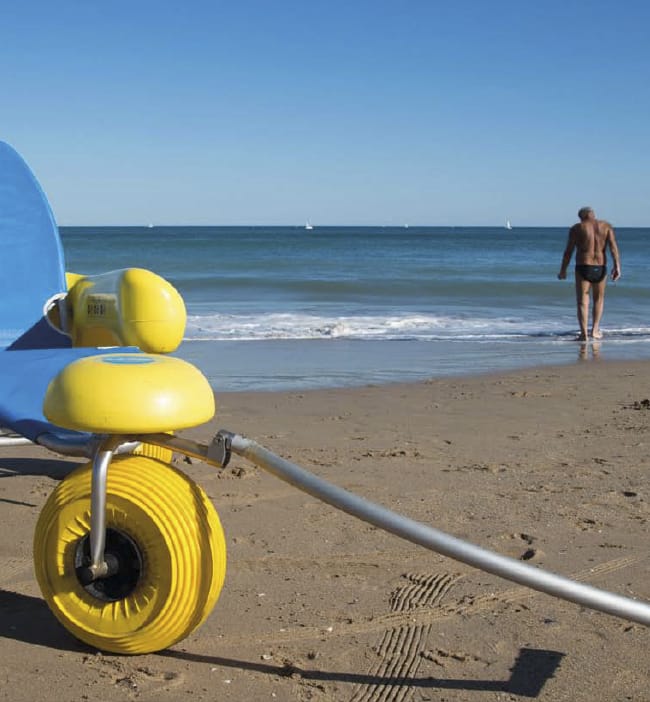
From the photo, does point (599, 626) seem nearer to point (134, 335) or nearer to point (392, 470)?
point (392, 470)

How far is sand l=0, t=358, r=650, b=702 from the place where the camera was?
2543 mm

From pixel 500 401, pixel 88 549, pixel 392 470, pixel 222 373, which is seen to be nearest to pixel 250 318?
pixel 222 373

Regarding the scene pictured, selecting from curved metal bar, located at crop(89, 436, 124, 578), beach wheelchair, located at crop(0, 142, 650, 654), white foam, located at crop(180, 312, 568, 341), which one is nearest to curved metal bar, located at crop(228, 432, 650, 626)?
beach wheelchair, located at crop(0, 142, 650, 654)

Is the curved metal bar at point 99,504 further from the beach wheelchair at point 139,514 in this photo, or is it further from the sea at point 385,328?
the sea at point 385,328

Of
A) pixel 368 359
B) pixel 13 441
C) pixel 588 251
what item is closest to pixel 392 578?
pixel 13 441

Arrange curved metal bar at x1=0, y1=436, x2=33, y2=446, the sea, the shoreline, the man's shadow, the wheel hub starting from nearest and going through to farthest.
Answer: the man's shadow
the wheel hub
curved metal bar at x1=0, y1=436, x2=33, y2=446
the shoreline
the sea

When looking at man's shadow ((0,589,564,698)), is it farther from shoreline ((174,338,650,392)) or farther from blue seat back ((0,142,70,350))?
shoreline ((174,338,650,392))

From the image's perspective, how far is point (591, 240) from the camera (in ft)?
35.7

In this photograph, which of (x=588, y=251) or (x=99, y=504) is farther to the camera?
(x=588, y=251)

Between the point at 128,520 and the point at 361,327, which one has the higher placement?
the point at 128,520

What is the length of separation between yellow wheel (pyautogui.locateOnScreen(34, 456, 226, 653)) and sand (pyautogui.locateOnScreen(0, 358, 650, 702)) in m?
0.11

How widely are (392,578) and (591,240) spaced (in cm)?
837

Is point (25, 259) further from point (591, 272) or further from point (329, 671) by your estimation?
point (591, 272)

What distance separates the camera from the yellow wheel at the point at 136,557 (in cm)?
258
